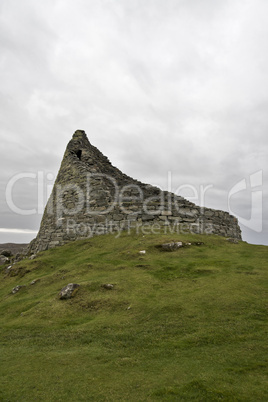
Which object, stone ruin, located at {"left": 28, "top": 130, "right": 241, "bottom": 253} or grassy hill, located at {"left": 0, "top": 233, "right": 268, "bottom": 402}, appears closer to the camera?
grassy hill, located at {"left": 0, "top": 233, "right": 268, "bottom": 402}

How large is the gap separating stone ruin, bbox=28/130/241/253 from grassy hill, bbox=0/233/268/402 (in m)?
6.40

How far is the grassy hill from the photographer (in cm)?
459

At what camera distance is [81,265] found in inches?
516

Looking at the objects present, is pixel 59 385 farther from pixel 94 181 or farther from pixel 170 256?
pixel 94 181

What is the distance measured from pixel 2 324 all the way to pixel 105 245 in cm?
854

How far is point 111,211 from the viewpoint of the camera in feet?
66.8

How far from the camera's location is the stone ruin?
1967cm

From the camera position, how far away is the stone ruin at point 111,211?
1967 cm

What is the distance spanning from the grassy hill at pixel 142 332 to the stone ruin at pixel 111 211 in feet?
21.0

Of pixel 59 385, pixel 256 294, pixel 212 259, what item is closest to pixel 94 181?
pixel 212 259

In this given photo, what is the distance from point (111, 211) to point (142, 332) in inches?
550

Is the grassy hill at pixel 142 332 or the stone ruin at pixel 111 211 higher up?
the stone ruin at pixel 111 211

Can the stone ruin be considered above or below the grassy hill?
above

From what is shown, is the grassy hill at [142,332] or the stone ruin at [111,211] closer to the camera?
the grassy hill at [142,332]
